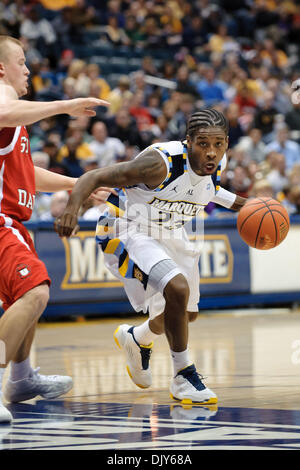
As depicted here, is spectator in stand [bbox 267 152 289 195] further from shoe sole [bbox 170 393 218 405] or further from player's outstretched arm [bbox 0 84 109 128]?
player's outstretched arm [bbox 0 84 109 128]

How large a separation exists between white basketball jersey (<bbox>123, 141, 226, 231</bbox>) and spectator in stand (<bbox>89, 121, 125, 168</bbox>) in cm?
825

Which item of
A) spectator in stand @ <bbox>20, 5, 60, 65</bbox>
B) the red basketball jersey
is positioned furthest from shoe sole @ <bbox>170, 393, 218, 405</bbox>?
spectator in stand @ <bbox>20, 5, 60, 65</bbox>

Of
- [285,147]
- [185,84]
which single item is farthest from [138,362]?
[185,84]

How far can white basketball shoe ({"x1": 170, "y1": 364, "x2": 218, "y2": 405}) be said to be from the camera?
5.44 meters

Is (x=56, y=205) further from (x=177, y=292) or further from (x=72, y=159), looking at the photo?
(x=177, y=292)

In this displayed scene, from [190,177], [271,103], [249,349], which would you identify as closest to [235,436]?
[190,177]

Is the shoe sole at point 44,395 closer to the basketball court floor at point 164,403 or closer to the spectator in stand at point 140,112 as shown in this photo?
the basketball court floor at point 164,403

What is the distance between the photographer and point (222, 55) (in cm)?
2033

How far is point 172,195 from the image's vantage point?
5.78m

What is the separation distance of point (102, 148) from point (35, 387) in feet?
29.6

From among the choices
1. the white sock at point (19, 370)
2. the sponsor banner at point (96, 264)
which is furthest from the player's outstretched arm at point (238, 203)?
the sponsor banner at point (96, 264)

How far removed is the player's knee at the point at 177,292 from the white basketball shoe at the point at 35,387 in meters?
1.01

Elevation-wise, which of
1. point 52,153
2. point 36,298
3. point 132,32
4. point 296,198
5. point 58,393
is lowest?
point 58,393

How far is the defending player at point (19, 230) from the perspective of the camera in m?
4.89
